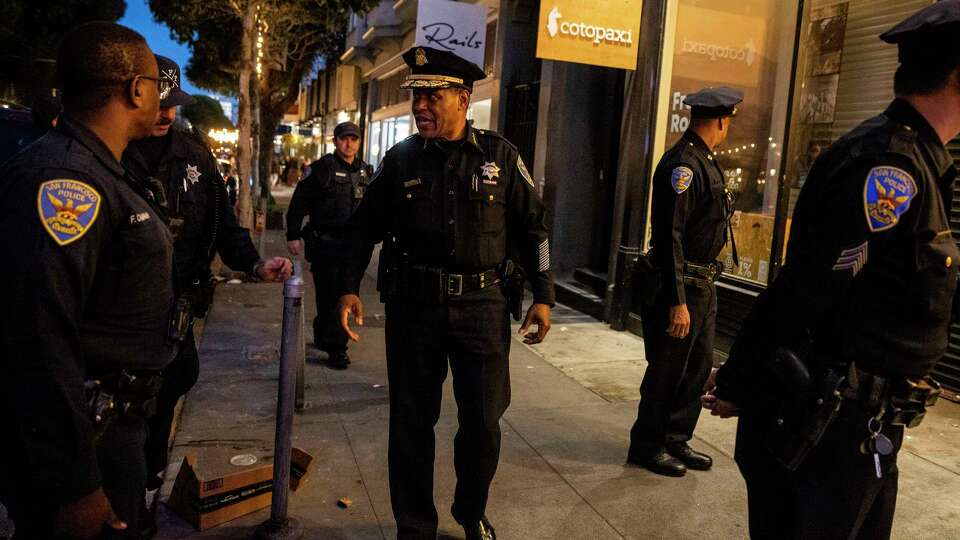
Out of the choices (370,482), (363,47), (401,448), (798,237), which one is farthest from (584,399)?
(363,47)

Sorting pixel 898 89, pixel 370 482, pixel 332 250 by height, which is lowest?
pixel 370 482

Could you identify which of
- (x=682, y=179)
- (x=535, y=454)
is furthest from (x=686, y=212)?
(x=535, y=454)

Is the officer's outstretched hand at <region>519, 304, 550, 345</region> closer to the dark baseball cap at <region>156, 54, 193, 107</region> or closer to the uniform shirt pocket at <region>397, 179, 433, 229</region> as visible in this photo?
the uniform shirt pocket at <region>397, 179, 433, 229</region>

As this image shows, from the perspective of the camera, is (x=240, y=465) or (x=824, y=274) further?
(x=240, y=465)

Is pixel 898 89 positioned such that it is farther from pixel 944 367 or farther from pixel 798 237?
pixel 944 367

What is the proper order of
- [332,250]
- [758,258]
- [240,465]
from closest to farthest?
[240,465] < [332,250] < [758,258]

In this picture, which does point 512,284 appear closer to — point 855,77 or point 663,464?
point 663,464

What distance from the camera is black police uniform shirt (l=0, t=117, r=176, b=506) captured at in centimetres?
172

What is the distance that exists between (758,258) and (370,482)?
5.04m

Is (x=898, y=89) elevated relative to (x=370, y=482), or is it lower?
elevated

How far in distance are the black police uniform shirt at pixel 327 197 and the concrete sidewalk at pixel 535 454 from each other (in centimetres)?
123

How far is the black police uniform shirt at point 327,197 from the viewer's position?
668 centimetres

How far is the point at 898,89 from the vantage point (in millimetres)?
2084

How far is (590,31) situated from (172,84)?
17.7ft
